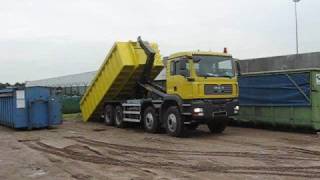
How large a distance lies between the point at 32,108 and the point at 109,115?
3295 millimetres

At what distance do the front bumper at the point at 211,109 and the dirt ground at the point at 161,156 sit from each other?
2.34ft

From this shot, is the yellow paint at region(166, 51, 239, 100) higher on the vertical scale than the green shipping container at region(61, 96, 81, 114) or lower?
higher

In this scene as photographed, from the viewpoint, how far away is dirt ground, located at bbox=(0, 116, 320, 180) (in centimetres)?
981

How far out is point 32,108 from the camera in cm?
2048

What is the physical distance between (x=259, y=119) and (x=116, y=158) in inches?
317

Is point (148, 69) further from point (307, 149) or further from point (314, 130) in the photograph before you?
point (307, 149)

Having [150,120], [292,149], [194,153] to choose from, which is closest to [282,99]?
[150,120]

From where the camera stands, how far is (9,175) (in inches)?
397

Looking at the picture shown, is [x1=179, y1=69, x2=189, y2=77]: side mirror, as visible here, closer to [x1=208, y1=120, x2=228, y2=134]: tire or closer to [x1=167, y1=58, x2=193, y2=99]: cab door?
[x1=167, y1=58, x2=193, y2=99]: cab door

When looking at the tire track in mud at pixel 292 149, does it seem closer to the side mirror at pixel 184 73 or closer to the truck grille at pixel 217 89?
the truck grille at pixel 217 89

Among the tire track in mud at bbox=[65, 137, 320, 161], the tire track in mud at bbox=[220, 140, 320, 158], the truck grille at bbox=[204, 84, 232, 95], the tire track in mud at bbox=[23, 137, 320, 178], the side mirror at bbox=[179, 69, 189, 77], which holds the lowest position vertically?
the tire track in mud at bbox=[23, 137, 320, 178]

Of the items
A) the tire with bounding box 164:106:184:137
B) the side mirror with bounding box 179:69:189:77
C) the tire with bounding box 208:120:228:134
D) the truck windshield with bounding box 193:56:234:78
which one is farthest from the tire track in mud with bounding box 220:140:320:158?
the tire with bounding box 208:120:228:134

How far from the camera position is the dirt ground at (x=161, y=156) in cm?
981

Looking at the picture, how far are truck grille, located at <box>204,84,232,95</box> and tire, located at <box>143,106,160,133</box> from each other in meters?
2.83
